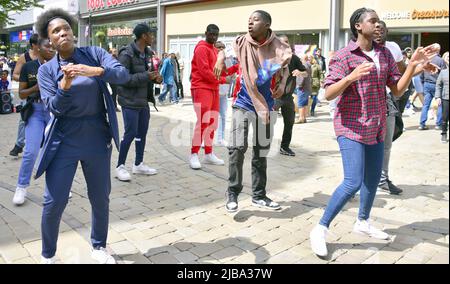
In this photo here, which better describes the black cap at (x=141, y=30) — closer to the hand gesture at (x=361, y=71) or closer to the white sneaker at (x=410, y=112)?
the hand gesture at (x=361, y=71)

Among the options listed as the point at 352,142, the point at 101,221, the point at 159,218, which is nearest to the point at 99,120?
the point at 101,221

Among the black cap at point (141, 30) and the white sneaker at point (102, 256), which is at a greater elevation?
the black cap at point (141, 30)

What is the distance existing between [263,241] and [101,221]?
145 cm

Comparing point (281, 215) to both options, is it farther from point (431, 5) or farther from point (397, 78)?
point (431, 5)

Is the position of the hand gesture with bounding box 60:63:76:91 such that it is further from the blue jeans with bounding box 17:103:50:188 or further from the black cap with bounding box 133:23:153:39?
the black cap with bounding box 133:23:153:39

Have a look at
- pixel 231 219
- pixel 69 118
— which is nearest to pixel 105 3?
pixel 231 219

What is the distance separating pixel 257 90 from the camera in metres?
4.49

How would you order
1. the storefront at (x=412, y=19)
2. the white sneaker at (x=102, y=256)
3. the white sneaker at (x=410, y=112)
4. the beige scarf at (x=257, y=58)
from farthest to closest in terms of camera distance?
1. the storefront at (x=412, y=19)
2. the white sneaker at (x=410, y=112)
3. the beige scarf at (x=257, y=58)
4. the white sneaker at (x=102, y=256)

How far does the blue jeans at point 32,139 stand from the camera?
507 centimetres

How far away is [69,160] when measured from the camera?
3.21 m

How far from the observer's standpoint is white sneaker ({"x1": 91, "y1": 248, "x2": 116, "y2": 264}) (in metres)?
3.50

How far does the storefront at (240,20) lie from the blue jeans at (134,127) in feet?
38.5

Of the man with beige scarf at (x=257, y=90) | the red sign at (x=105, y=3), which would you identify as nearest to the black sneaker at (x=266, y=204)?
the man with beige scarf at (x=257, y=90)

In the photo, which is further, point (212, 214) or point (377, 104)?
point (212, 214)
